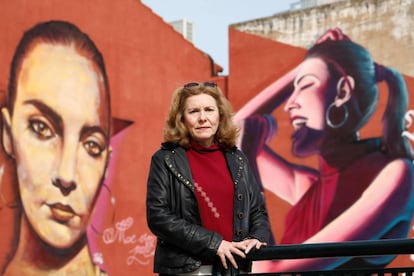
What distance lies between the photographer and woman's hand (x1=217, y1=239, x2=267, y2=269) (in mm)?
2740

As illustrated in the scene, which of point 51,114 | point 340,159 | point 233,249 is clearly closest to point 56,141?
point 51,114

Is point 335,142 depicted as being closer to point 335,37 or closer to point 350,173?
point 350,173

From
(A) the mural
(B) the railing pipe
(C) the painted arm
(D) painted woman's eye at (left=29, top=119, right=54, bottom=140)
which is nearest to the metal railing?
(B) the railing pipe

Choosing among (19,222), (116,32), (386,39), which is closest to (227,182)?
(19,222)

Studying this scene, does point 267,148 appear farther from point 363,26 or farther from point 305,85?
point 363,26

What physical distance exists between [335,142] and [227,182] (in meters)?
12.3

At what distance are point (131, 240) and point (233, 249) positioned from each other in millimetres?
11857

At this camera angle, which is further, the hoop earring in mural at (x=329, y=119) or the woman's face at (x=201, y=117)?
the hoop earring in mural at (x=329, y=119)

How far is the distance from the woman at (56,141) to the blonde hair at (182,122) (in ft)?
32.2

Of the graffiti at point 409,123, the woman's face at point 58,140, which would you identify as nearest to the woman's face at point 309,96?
the graffiti at point 409,123

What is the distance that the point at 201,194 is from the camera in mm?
2832

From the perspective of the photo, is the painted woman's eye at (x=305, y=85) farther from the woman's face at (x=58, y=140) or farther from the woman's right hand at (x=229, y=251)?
the woman's right hand at (x=229, y=251)

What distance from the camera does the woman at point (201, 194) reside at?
2.76 metres

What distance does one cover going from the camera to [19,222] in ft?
40.8
